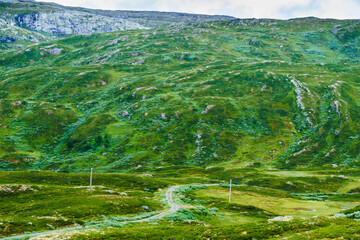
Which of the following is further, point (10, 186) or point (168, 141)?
point (168, 141)

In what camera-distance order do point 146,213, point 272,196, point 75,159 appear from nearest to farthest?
1. point 146,213
2. point 272,196
3. point 75,159

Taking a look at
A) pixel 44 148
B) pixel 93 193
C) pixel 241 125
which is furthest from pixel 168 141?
pixel 93 193

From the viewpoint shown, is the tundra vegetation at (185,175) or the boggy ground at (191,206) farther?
the tundra vegetation at (185,175)

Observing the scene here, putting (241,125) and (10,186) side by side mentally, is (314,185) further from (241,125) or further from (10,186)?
(10,186)

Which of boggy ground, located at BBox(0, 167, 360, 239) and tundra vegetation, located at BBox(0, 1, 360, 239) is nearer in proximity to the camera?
boggy ground, located at BBox(0, 167, 360, 239)

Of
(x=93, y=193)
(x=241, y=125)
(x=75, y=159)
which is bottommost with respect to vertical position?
(x=75, y=159)

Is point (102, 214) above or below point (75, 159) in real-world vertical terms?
above

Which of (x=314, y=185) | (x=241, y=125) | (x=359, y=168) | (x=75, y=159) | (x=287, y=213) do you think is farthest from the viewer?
(x=241, y=125)

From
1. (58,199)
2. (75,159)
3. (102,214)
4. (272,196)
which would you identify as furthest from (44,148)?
(272,196)

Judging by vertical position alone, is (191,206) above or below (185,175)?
above

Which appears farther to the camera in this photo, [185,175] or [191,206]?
[185,175]
